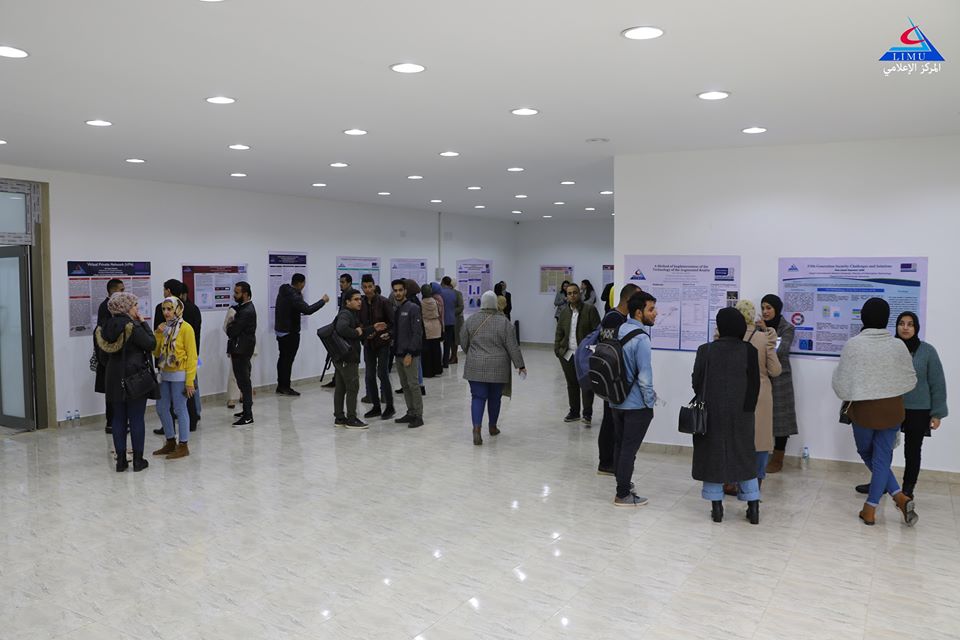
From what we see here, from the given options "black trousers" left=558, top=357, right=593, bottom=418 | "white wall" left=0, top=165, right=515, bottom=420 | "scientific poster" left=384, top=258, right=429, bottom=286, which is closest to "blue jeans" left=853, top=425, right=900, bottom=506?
"black trousers" left=558, top=357, right=593, bottom=418

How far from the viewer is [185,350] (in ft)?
22.1

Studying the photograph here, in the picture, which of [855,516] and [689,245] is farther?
[689,245]

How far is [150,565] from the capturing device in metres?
4.45

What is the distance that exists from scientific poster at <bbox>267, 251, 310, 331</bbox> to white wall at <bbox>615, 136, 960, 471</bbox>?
573 cm

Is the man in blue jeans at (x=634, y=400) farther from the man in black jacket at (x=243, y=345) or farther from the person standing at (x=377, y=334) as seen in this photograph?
the man in black jacket at (x=243, y=345)

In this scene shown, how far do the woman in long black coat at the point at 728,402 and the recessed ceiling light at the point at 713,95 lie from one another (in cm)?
136

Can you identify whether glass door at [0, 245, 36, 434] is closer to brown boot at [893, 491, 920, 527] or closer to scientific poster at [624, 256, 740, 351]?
scientific poster at [624, 256, 740, 351]

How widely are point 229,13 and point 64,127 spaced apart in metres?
3.35

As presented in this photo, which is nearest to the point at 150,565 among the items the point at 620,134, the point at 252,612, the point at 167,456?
the point at 252,612

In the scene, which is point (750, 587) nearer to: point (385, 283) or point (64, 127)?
point (64, 127)

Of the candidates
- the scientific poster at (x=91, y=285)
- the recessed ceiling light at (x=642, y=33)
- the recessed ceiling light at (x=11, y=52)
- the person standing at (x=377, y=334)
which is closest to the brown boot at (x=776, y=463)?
Result: the person standing at (x=377, y=334)

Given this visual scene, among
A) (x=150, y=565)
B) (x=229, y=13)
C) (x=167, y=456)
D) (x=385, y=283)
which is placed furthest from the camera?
(x=385, y=283)

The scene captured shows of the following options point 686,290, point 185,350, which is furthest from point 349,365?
point 686,290

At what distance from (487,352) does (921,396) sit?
3.70 metres
